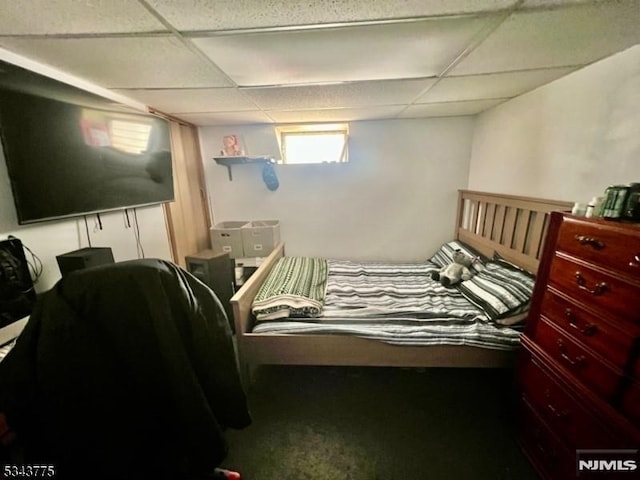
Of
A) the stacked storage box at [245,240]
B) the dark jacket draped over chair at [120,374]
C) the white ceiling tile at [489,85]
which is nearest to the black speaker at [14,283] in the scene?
the dark jacket draped over chair at [120,374]

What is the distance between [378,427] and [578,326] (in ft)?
3.81

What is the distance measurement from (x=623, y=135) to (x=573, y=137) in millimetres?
301

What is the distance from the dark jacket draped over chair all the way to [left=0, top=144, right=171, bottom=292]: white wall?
884 millimetres

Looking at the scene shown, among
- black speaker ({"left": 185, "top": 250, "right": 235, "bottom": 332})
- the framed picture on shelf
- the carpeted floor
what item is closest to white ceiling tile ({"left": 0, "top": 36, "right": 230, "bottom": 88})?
the framed picture on shelf

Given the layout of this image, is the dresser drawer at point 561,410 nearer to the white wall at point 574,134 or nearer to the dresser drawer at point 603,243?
the dresser drawer at point 603,243

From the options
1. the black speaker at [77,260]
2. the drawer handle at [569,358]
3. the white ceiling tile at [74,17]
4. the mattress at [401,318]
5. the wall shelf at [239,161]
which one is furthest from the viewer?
the wall shelf at [239,161]

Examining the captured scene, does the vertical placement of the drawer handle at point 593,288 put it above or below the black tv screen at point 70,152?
below

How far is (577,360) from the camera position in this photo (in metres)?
1.13

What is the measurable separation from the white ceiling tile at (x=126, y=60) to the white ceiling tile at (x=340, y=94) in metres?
0.39

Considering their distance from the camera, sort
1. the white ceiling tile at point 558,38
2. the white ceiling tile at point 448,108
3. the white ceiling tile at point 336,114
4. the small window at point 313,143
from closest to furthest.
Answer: the white ceiling tile at point 558,38, the white ceiling tile at point 448,108, the white ceiling tile at point 336,114, the small window at point 313,143

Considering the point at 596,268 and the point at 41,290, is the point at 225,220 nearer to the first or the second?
the point at 41,290

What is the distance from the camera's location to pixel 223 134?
2967mm

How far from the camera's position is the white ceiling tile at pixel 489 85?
5.30ft

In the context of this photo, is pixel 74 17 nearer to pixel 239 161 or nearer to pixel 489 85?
pixel 239 161
